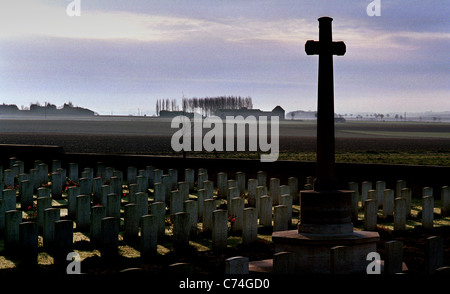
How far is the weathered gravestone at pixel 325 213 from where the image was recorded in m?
6.99

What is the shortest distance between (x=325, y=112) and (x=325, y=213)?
53.2 inches

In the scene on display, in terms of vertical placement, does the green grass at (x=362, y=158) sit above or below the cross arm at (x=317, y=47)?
below

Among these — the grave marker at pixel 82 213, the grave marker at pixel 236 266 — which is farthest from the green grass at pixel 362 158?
the grave marker at pixel 236 266

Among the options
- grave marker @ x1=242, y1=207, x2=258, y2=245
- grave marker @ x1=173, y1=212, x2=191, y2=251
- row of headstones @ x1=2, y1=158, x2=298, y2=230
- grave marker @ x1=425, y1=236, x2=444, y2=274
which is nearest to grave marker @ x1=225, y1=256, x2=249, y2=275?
grave marker @ x1=425, y1=236, x2=444, y2=274

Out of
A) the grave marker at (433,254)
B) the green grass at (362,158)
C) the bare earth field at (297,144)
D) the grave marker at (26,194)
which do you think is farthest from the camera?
the bare earth field at (297,144)

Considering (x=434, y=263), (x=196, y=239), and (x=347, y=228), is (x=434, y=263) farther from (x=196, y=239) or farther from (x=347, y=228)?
(x=196, y=239)

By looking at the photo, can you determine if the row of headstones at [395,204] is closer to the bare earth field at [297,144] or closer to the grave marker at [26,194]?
the grave marker at [26,194]

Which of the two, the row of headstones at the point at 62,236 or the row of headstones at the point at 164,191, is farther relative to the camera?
the row of headstones at the point at 164,191

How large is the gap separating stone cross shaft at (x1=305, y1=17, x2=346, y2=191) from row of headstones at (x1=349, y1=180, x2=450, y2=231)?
2704 mm

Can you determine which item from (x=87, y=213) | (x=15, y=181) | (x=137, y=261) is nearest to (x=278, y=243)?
(x=137, y=261)

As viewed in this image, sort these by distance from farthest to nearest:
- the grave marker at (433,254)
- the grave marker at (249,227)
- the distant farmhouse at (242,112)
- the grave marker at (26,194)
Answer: the distant farmhouse at (242,112)
the grave marker at (26,194)
the grave marker at (249,227)
the grave marker at (433,254)

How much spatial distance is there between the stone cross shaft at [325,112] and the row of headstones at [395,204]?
270 centimetres

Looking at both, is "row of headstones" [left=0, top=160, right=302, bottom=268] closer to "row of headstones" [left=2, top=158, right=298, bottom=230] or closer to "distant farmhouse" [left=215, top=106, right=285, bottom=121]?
"row of headstones" [left=2, top=158, right=298, bottom=230]

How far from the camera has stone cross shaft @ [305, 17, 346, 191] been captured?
742 centimetres
